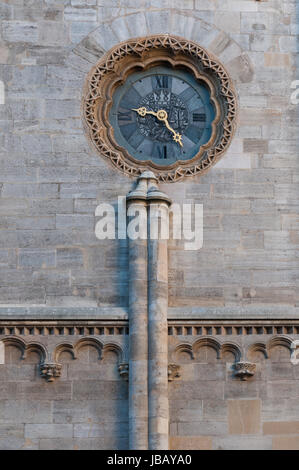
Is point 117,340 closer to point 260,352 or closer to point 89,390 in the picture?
point 89,390

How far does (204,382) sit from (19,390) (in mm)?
2843

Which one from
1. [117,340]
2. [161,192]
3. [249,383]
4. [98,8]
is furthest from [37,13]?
[249,383]

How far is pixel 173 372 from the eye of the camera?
19.7m

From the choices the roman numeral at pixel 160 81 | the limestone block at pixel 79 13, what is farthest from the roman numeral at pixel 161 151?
the limestone block at pixel 79 13

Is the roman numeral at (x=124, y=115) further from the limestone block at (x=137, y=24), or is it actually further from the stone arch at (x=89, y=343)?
the stone arch at (x=89, y=343)

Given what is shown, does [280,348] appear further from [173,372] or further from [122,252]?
[122,252]

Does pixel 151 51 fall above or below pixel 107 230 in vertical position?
above

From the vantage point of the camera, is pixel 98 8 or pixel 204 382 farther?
pixel 98 8

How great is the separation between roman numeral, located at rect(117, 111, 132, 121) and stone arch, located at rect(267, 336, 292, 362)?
4.46 meters

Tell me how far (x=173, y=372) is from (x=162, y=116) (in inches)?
173

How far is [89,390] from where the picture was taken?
19609 millimetres

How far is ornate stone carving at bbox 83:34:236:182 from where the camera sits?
68.6 ft

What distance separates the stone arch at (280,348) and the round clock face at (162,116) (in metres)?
3.40

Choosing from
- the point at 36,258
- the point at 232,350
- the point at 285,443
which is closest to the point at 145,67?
the point at 36,258
